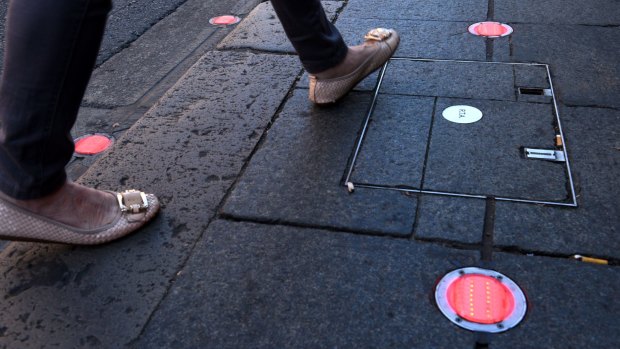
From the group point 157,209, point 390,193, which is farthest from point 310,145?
point 157,209

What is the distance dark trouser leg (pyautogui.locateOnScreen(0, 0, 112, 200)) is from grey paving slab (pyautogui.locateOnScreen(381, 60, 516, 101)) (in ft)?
4.24

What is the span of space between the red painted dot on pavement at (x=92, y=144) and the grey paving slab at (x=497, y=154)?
1.30 meters

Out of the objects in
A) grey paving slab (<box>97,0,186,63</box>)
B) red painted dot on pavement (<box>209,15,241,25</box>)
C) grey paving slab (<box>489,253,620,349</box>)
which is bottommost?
red painted dot on pavement (<box>209,15,241,25</box>)

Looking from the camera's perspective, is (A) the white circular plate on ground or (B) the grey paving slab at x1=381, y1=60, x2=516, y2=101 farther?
(B) the grey paving slab at x1=381, y1=60, x2=516, y2=101

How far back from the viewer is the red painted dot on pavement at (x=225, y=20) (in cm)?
375

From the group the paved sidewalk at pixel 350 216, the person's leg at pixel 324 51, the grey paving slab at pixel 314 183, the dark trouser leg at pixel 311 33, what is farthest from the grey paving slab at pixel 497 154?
the dark trouser leg at pixel 311 33

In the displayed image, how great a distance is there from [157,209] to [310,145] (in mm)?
588

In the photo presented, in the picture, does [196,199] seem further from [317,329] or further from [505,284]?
[505,284]

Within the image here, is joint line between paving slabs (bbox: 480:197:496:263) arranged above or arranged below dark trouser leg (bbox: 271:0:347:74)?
below

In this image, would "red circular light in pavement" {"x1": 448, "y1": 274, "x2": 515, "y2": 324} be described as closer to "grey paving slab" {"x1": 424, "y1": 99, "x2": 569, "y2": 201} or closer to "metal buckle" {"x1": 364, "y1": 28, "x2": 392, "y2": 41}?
"grey paving slab" {"x1": 424, "y1": 99, "x2": 569, "y2": 201}

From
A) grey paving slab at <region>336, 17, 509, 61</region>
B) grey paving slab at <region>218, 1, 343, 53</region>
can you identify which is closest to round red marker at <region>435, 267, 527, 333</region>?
grey paving slab at <region>336, 17, 509, 61</region>

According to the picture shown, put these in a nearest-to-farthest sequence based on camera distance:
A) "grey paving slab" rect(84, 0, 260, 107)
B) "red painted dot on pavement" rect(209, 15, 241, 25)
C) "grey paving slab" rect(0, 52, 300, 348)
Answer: "grey paving slab" rect(0, 52, 300, 348) < "grey paving slab" rect(84, 0, 260, 107) < "red painted dot on pavement" rect(209, 15, 241, 25)

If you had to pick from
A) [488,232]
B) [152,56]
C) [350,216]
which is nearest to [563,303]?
[488,232]

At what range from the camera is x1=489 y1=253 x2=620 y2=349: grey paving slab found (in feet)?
4.54
